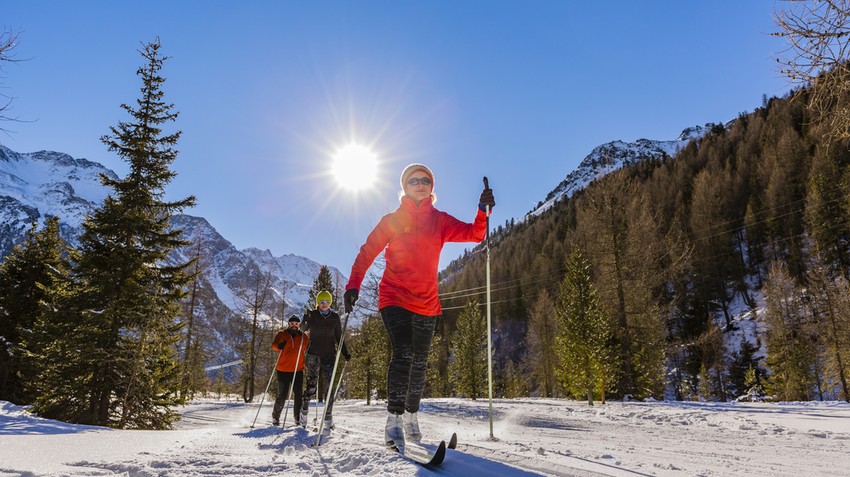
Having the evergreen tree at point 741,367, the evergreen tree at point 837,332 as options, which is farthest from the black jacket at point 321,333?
the evergreen tree at point 741,367

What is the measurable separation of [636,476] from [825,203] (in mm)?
59123

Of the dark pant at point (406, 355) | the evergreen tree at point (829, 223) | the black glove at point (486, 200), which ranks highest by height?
the evergreen tree at point (829, 223)

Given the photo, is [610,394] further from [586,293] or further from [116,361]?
[116,361]

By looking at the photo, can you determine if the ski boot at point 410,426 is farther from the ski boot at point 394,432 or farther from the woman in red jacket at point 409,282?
the ski boot at point 394,432

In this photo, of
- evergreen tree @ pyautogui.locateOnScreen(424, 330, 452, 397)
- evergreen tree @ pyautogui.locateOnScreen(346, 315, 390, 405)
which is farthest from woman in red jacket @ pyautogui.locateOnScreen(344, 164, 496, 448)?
evergreen tree @ pyautogui.locateOnScreen(424, 330, 452, 397)

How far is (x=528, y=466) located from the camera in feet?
8.54

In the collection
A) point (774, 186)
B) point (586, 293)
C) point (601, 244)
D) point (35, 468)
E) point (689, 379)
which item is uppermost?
point (774, 186)

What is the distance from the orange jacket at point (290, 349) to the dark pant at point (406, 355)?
4.86m

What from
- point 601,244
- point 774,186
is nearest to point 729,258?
point 774,186

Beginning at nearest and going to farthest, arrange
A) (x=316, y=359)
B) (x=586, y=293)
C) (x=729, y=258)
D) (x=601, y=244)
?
(x=316, y=359) → (x=586, y=293) → (x=601, y=244) → (x=729, y=258)

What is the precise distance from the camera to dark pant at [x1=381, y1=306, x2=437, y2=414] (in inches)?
129

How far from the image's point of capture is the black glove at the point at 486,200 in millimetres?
3945

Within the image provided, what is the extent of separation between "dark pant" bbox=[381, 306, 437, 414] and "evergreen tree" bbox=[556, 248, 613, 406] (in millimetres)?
14789

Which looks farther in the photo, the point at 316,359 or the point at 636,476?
the point at 316,359
